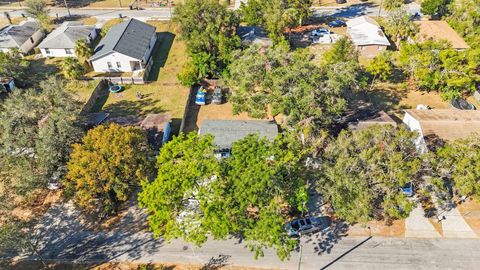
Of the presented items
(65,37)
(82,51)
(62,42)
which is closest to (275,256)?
(82,51)

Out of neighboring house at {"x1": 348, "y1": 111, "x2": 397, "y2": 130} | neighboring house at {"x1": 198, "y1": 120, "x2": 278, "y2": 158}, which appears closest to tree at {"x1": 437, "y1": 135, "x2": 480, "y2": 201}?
neighboring house at {"x1": 348, "y1": 111, "x2": 397, "y2": 130}

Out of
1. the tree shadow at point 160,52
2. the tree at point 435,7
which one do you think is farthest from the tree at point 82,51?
the tree at point 435,7

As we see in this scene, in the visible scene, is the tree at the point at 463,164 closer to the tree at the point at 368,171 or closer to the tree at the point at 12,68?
the tree at the point at 368,171

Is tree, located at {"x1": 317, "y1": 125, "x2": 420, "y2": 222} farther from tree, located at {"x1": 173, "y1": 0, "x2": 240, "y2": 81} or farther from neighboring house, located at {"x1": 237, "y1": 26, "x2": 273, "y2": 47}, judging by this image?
neighboring house, located at {"x1": 237, "y1": 26, "x2": 273, "y2": 47}

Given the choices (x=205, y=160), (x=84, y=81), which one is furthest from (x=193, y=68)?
(x=205, y=160)

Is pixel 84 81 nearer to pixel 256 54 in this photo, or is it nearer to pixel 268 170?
pixel 256 54
